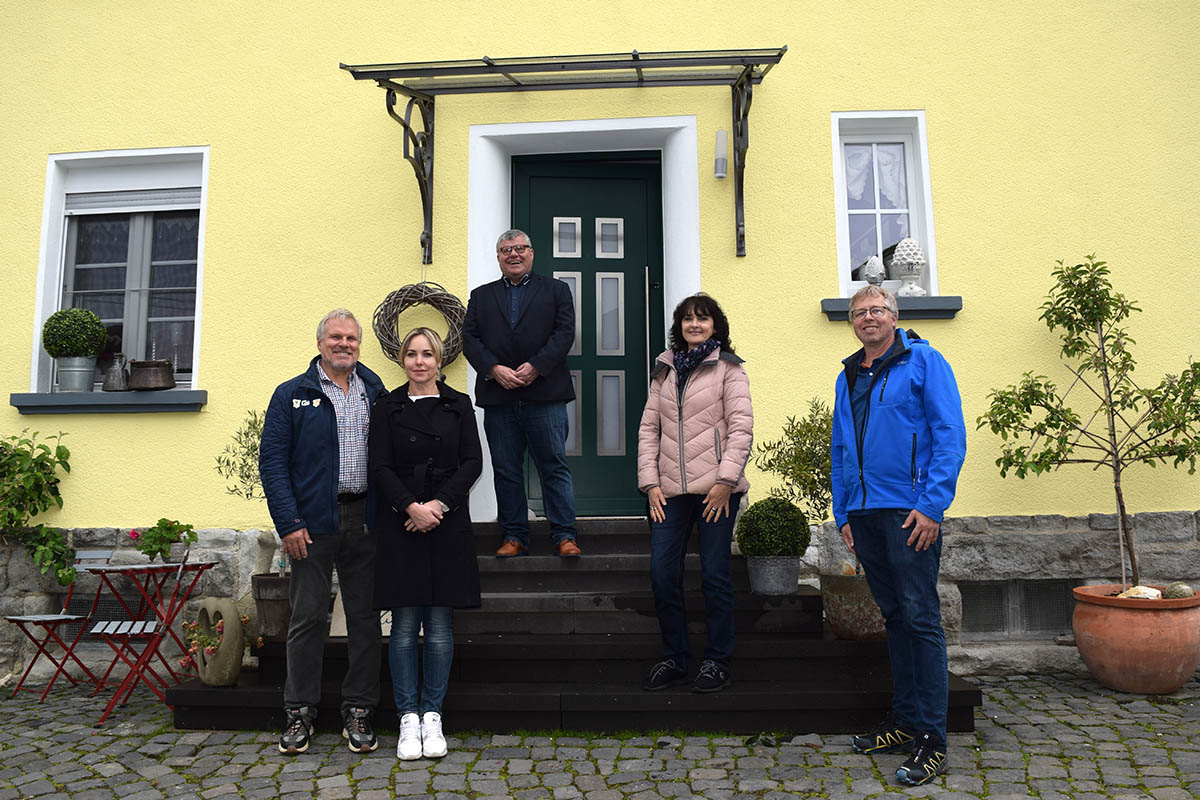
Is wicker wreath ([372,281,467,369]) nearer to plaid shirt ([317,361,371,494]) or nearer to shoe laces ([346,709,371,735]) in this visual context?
plaid shirt ([317,361,371,494])

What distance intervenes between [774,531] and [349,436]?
6.64 ft

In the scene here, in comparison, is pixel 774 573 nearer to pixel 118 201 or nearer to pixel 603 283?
pixel 603 283

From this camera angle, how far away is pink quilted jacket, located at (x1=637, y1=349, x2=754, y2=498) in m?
3.59

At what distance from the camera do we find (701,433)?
144 inches

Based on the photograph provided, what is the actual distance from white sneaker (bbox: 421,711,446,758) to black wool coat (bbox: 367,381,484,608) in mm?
459

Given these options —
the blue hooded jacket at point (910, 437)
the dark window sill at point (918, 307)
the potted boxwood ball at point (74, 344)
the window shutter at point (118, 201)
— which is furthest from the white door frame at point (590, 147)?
the potted boxwood ball at point (74, 344)

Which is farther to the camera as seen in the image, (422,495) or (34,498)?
(34,498)

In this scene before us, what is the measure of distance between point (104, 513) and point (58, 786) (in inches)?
94.4

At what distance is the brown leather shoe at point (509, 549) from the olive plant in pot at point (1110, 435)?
2.59 meters

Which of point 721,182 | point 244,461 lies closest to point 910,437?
point 721,182

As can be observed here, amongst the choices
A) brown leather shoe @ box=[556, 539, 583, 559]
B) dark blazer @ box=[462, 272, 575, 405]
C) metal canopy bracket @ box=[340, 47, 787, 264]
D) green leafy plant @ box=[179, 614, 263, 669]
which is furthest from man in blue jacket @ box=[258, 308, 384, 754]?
metal canopy bracket @ box=[340, 47, 787, 264]

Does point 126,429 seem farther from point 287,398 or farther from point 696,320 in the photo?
point 696,320

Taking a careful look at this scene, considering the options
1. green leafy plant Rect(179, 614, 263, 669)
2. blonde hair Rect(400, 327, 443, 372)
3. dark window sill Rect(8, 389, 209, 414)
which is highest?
blonde hair Rect(400, 327, 443, 372)

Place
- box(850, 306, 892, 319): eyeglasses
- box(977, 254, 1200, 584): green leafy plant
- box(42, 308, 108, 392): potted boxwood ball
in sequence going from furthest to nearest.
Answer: box(42, 308, 108, 392): potted boxwood ball → box(977, 254, 1200, 584): green leafy plant → box(850, 306, 892, 319): eyeglasses
